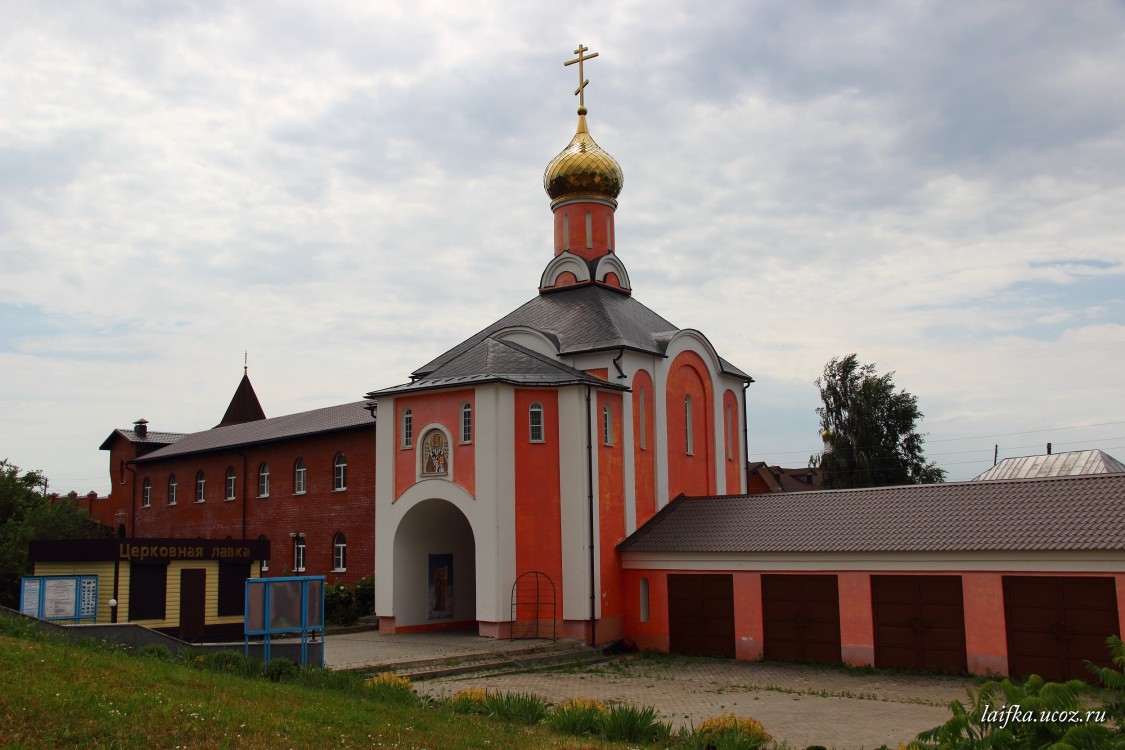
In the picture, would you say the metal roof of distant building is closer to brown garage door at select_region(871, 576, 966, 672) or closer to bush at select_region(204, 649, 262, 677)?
brown garage door at select_region(871, 576, 966, 672)

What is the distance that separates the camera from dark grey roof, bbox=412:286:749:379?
79.0 feet

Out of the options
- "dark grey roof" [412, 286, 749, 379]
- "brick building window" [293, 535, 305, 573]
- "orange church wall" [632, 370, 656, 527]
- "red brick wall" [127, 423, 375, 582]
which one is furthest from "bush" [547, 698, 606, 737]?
"brick building window" [293, 535, 305, 573]

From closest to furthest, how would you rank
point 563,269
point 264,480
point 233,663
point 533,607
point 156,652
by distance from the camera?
point 233,663
point 156,652
point 533,607
point 563,269
point 264,480

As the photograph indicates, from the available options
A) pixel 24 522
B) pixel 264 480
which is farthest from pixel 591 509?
pixel 24 522

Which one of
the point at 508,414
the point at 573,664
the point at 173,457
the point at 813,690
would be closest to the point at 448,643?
the point at 573,664

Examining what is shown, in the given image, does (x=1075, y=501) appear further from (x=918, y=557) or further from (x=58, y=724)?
(x=58, y=724)

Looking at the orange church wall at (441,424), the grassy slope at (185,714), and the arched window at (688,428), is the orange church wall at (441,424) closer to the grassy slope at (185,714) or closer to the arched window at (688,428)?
the arched window at (688,428)

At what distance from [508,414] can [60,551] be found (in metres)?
9.11

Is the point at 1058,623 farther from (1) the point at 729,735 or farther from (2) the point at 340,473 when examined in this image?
(2) the point at 340,473

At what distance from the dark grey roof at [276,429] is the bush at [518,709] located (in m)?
16.2

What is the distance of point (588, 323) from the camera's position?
24859mm

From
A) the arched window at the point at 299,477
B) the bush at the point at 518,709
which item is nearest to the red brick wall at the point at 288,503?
the arched window at the point at 299,477

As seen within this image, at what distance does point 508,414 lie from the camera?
70.7 ft

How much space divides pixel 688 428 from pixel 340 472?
971 cm
